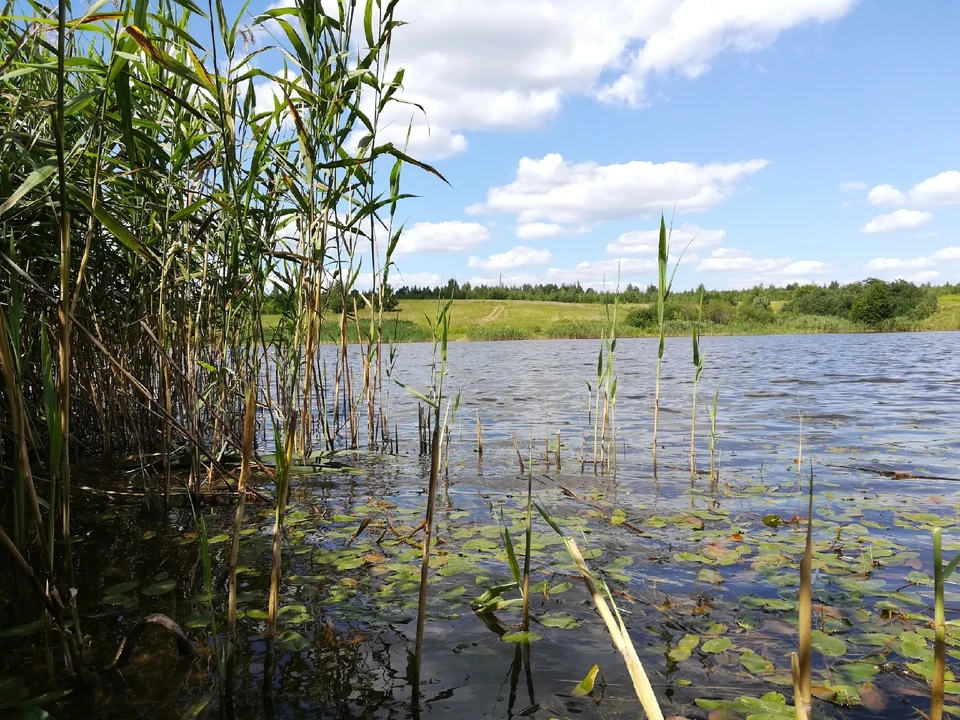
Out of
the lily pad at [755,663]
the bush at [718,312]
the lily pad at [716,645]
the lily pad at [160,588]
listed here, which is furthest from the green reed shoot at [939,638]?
the bush at [718,312]

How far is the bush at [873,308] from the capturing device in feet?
148

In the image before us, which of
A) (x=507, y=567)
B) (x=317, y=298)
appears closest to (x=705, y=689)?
(x=507, y=567)

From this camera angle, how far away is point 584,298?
69.6 metres

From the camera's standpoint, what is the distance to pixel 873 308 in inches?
1789

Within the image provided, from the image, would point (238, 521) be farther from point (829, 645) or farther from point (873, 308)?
point (873, 308)

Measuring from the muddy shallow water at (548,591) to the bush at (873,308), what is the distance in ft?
155

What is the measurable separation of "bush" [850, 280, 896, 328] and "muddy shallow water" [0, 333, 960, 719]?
155 feet

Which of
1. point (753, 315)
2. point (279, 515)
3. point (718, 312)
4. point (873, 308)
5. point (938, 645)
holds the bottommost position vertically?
point (938, 645)

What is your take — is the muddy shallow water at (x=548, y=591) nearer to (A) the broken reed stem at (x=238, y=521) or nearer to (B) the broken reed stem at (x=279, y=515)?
(A) the broken reed stem at (x=238, y=521)

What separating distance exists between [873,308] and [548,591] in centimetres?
5249

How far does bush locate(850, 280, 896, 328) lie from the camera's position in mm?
45219

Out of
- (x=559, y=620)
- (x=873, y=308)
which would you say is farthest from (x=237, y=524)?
(x=873, y=308)

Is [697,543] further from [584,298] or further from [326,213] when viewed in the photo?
[584,298]

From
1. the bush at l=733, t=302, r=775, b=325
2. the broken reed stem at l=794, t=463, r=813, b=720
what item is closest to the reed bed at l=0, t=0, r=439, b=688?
the broken reed stem at l=794, t=463, r=813, b=720
